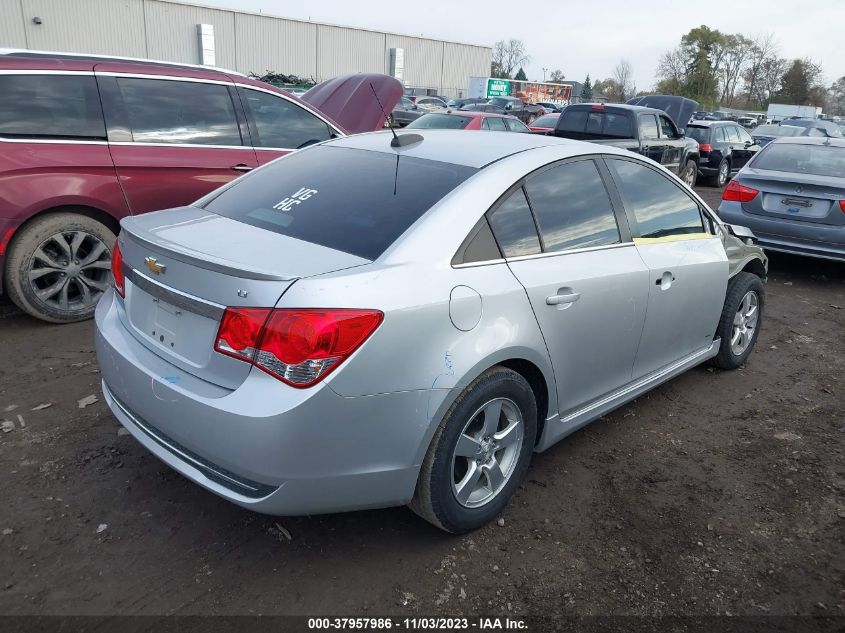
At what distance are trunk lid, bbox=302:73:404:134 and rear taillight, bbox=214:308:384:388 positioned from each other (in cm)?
558

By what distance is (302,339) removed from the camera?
225 cm

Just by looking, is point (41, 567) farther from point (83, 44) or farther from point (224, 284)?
point (83, 44)

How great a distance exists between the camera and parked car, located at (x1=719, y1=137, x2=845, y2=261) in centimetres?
720

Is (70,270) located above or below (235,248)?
below

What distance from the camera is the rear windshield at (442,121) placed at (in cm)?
1246

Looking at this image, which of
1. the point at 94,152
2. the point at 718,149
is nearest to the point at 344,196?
the point at 94,152

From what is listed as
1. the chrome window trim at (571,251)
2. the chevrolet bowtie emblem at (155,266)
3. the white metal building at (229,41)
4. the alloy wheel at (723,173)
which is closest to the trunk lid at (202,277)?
the chevrolet bowtie emblem at (155,266)

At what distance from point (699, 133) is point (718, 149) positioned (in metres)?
0.60

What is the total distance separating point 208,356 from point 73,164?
3192 millimetres

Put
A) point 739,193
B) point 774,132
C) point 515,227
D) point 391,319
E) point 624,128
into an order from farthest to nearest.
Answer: point 774,132 → point 624,128 → point 739,193 → point 515,227 → point 391,319

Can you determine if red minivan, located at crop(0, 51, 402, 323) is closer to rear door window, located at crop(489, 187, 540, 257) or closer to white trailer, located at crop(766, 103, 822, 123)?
rear door window, located at crop(489, 187, 540, 257)

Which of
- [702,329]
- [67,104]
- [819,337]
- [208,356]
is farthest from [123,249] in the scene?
[819,337]

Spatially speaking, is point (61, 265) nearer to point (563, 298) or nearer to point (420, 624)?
point (563, 298)

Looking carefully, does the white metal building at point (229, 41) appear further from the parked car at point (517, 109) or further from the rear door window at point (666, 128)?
the rear door window at point (666, 128)
